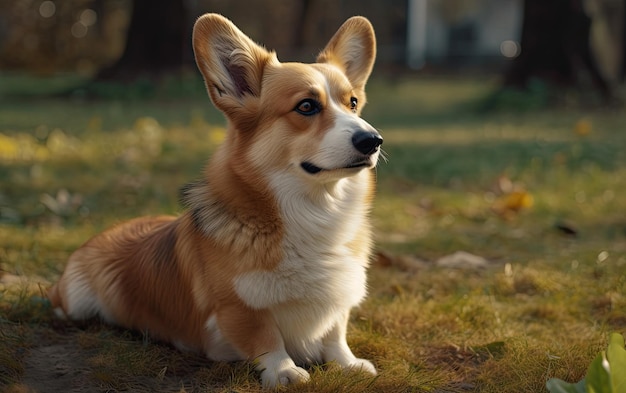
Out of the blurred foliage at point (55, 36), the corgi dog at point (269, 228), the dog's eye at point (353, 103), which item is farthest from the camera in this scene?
the blurred foliage at point (55, 36)

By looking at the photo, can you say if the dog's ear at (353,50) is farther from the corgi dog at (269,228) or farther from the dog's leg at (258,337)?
the dog's leg at (258,337)

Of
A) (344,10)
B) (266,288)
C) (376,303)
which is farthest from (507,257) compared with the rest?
(344,10)

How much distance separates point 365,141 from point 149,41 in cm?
1084

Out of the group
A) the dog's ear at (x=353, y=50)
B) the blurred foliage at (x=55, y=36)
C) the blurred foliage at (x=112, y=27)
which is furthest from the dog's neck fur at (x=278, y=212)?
the blurred foliage at (x=55, y=36)

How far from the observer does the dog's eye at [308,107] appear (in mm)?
2707

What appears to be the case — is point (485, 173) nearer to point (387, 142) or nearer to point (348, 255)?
Result: point (387, 142)

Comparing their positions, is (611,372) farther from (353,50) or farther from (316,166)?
(353,50)

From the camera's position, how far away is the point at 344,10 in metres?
22.3

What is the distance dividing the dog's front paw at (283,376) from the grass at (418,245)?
60 millimetres

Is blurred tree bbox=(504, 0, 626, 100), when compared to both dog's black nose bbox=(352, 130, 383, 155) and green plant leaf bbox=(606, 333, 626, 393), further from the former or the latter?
green plant leaf bbox=(606, 333, 626, 393)

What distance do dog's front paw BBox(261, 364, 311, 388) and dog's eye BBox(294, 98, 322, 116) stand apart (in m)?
0.96

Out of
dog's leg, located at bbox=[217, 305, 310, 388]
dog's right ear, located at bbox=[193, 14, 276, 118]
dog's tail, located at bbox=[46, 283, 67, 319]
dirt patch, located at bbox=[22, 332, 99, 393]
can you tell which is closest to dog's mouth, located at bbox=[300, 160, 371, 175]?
dog's right ear, located at bbox=[193, 14, 276, 118]

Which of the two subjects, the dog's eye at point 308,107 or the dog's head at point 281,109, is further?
the dog's eye at point 308,107

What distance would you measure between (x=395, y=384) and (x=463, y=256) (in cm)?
192
